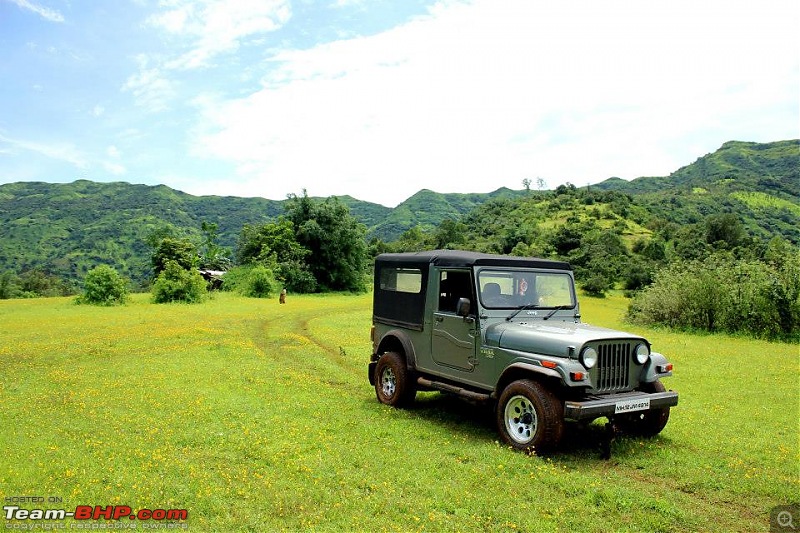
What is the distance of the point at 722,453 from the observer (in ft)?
25.6

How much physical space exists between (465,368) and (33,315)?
85.7ft

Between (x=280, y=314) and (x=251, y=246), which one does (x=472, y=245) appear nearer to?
(x=251, y=246)

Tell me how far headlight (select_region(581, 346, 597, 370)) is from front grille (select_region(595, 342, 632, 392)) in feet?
0.70

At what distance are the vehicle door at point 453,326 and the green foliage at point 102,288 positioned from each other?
95.9 ft

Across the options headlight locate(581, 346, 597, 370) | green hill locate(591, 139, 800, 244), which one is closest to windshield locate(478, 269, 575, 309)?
headlight locate(581, 346, 597, 370)

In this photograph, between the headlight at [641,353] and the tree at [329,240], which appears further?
the tree at [329,240]

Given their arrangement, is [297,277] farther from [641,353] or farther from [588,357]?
[588,357]

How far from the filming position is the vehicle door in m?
8.63

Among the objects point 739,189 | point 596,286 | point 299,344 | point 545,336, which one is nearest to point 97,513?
point 545,336

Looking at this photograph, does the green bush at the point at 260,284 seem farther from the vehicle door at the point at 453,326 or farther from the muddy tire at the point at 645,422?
the muddy tire at the point at 645,422

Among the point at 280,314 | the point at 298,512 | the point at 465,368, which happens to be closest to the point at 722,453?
the point at 465,368

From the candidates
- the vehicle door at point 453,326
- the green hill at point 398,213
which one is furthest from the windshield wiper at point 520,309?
the green hill at point 398,213

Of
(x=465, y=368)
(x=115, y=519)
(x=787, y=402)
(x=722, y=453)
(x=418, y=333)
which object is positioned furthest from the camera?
(x=787, y=402)

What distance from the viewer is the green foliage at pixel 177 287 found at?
1391 inches
